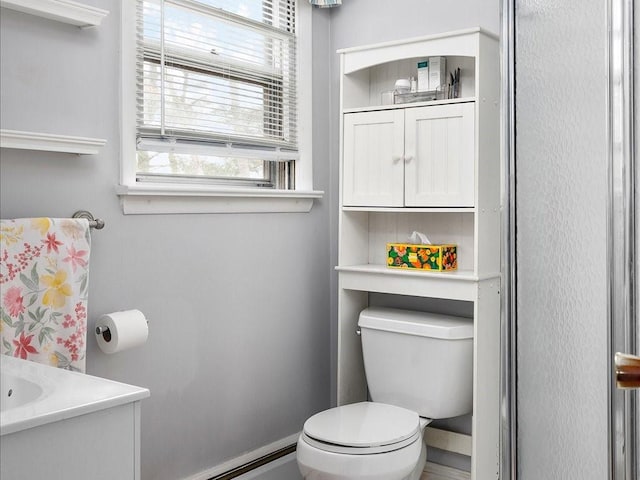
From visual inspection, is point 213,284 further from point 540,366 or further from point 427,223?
point 540,366

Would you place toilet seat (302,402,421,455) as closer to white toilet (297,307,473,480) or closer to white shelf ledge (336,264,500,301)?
white toilet (297,307,473,480)

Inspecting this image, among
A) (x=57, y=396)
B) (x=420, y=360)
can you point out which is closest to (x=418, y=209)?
(x=420, y=360)

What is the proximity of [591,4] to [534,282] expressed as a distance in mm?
522

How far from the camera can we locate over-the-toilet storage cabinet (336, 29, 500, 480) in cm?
229

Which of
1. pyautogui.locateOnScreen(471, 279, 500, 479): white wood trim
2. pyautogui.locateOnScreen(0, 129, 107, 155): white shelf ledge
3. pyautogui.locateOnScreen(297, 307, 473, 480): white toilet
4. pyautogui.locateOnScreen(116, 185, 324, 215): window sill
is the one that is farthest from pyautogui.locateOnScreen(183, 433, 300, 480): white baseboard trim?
pyautogui.locateOnScreen(0, 129, 107, 155): white shelf ledge

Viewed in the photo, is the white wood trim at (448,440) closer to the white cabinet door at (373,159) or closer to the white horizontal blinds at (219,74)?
the white cabinet door at (373,159)

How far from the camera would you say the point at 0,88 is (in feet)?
5.71

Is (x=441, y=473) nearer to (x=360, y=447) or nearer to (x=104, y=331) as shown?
(x=360, y=447)

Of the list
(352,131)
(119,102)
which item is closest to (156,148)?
(119,102)

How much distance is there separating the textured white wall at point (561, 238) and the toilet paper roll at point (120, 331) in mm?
1123

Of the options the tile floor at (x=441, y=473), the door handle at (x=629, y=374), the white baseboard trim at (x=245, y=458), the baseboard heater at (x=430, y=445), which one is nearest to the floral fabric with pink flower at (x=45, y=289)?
the white baseboard trim at (x=245, y=458)

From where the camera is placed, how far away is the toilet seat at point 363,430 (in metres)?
2.06

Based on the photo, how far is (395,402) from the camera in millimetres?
2486

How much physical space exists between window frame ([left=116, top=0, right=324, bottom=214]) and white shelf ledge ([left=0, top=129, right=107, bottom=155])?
0.58 feet
